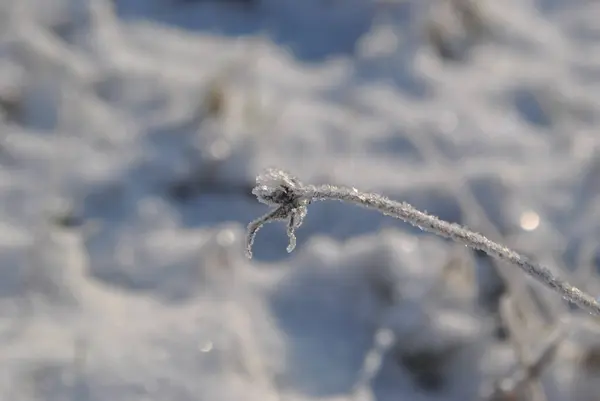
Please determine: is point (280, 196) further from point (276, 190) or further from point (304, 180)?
point (304, 180)

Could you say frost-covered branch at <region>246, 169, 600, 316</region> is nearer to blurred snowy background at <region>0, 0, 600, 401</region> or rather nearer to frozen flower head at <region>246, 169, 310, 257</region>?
frozen flower head at <region>246, 169, 310, 257</region>

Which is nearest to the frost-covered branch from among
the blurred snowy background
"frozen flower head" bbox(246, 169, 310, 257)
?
"frozen flower head" bbox(246, 169, 310, 257)

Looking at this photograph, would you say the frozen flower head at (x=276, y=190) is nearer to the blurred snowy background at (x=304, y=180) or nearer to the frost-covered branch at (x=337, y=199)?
the frost-covered branch at (x=337, y=199)

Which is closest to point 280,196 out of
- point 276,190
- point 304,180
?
point 276,190

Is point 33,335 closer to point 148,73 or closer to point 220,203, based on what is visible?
point 220,203

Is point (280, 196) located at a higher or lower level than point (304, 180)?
lower

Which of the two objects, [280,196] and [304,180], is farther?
[304,180]

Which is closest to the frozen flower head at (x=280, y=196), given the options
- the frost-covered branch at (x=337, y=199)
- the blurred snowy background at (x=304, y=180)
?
the frost-covered branch at (x=337, y=199)
